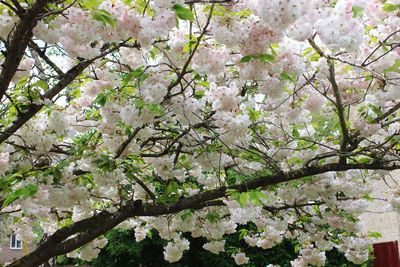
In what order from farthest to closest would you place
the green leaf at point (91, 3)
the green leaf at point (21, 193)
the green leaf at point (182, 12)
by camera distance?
the green leaf at point (21, 193) → the green leaf at point (91, 3) → the green leaf at point (182, 12)

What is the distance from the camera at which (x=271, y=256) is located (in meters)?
10.9

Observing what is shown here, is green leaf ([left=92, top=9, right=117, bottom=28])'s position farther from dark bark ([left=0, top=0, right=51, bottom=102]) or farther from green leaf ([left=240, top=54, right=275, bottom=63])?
green leaf ([left=240, top=54, right=275, bottom=63])

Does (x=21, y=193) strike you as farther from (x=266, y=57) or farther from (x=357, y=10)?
(x=357, y=10)

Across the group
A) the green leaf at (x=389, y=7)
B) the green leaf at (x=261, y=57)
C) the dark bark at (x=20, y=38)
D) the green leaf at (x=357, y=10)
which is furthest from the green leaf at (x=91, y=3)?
the green leaf at (x=389, y=7)

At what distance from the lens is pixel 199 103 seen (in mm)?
3912

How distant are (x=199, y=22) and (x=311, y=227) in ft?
13.4

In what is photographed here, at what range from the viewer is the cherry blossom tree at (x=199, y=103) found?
313 centimetres

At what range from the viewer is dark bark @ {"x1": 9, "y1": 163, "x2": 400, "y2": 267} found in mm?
4867

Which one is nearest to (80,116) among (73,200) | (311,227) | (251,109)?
(73,200)

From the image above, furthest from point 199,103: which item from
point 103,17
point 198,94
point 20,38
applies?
point 20,38

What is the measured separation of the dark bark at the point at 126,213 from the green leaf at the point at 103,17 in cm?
215

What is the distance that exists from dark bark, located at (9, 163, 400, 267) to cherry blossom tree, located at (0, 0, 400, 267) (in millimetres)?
13

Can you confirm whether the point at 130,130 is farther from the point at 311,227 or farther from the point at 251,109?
the point at 311,227

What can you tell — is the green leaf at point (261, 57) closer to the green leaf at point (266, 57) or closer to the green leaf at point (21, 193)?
the green leaf at point (266, 57)
